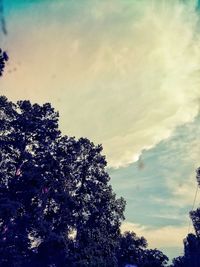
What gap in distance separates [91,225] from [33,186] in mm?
7815

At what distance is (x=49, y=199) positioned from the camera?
120ft

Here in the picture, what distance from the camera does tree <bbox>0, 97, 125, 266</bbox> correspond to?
108ft

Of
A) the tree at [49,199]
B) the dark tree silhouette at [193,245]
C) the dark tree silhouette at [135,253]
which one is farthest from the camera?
the dark tree silhouette at [135,253]

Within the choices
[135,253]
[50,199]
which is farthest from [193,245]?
[50,199]

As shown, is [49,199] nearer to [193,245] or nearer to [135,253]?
[193,245]

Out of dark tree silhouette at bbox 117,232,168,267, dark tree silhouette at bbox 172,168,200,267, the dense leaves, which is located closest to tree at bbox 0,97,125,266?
the dense leaves

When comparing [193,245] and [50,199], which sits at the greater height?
[193,245]

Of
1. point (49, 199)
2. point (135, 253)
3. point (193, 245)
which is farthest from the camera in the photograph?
point (135, 253)

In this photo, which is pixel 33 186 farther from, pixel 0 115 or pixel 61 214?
pixel 0 115

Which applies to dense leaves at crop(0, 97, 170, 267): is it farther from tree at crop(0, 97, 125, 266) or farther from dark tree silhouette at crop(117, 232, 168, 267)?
dark tree silhouette at crop(117, 232, 168, 267)

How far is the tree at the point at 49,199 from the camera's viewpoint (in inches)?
1297

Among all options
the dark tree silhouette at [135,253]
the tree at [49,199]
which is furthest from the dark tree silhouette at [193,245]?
the tree at [49,199]

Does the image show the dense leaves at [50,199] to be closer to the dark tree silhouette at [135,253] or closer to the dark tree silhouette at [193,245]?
the dark tree silhouette at [193,245]

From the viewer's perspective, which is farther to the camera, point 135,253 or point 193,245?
point 135,253
